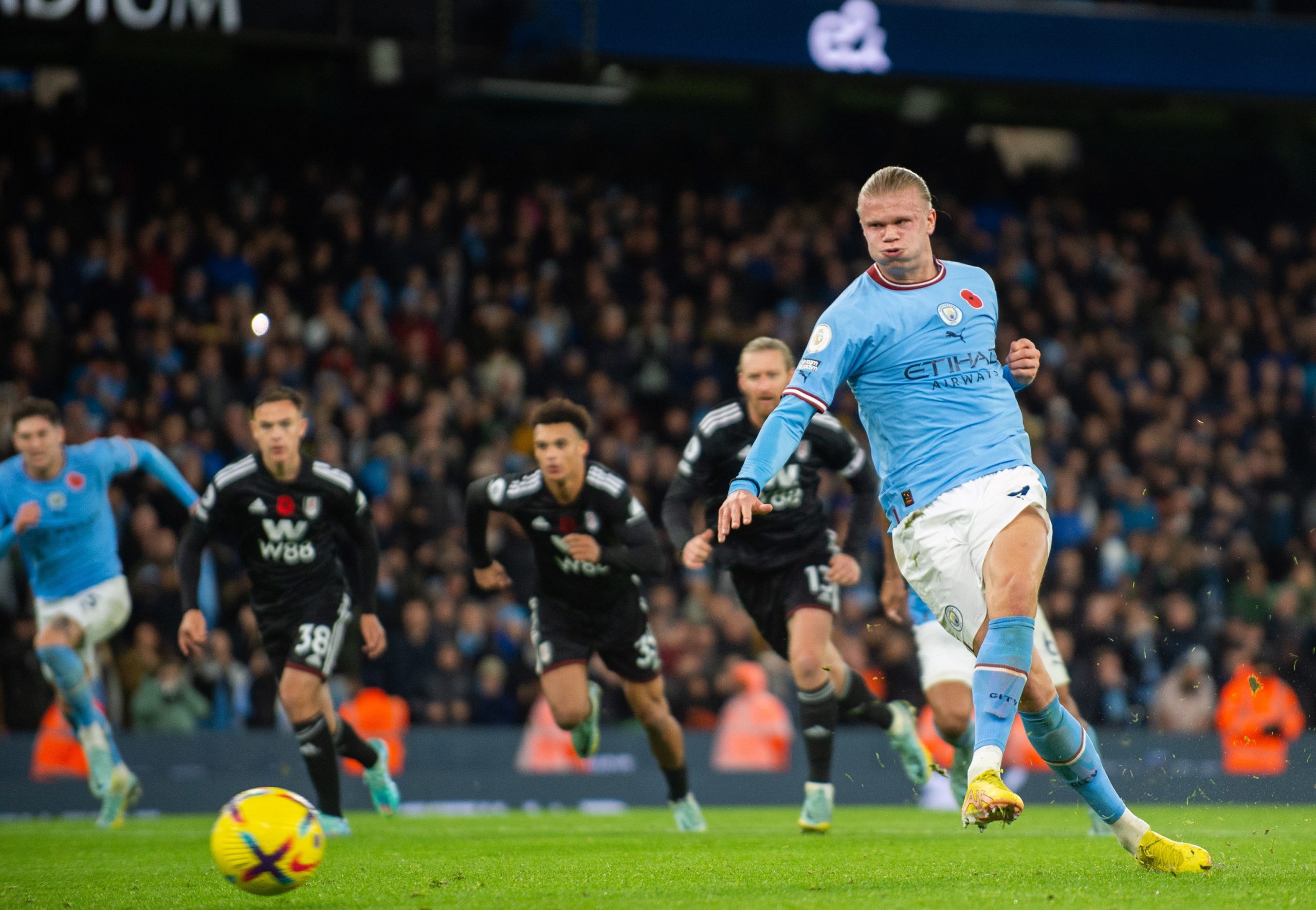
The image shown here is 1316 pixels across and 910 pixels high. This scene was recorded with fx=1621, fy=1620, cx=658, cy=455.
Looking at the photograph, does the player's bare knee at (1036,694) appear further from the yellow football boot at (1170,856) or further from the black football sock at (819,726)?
the black football sock at (819,726)

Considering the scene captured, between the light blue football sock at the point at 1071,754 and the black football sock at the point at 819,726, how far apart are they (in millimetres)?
3409

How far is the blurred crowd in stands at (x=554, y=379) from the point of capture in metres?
14.9

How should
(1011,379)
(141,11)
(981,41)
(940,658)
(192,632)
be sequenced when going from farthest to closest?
(981,41), (141,11), (940,658), (192,632), (1011,379)

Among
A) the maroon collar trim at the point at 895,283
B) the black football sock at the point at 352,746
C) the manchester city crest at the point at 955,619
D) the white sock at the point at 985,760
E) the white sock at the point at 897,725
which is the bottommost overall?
the black football sock at the point at 352,746

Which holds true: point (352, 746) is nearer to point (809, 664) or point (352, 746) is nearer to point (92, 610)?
point (92, 610)

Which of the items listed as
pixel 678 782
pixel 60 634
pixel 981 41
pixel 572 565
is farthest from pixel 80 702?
pixel 981 41

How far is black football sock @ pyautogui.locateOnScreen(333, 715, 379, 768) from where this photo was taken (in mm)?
9812

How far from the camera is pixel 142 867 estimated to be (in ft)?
23.9

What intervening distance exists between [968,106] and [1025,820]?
16.6 metres

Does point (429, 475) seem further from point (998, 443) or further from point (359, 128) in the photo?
point (998, 443)

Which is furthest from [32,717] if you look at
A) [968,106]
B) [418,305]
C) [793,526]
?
[968,106]

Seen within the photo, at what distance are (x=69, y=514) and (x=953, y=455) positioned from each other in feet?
22.6

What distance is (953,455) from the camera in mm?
6055

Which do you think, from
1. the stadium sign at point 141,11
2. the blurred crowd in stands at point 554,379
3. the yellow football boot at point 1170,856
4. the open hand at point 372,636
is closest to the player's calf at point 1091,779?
the yellow football boot at point 1170,856
